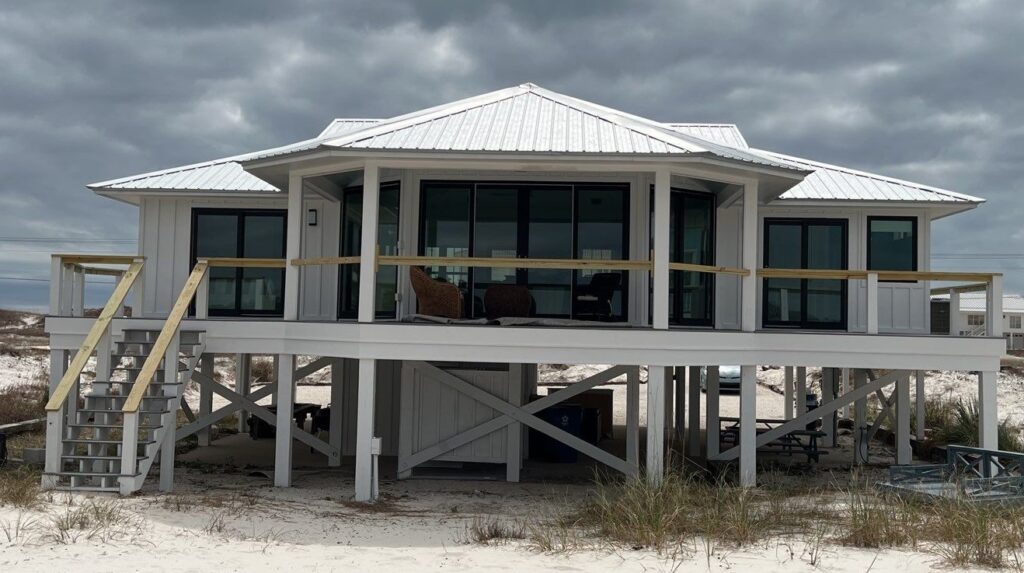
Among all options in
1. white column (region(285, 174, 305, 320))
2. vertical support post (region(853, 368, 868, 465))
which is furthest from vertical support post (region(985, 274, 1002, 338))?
white column (region(285, 174, 305, 320))

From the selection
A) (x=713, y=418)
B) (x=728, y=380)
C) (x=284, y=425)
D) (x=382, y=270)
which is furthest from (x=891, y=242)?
(x=728, y=380)

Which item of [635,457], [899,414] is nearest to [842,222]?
[899,414]

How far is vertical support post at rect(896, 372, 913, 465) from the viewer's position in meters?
15.5

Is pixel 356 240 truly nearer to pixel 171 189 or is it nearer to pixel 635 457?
pixel 171 189

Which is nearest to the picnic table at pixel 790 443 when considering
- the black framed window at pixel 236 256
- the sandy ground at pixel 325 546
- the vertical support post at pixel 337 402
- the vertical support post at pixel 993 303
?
the vertical support post at pixel 993 303

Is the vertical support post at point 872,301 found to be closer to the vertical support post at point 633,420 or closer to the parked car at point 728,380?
the vertical support post at point 633,420

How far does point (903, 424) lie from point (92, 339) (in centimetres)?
1266

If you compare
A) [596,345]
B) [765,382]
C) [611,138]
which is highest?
[611,138]

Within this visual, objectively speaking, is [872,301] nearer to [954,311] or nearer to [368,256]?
[954,311]

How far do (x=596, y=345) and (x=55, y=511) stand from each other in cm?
645

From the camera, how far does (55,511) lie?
9.77 metres

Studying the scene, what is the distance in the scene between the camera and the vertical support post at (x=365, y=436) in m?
11.8

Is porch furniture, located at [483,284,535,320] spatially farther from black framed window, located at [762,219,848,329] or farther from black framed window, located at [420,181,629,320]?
black framed window, located at [762,219,848,329]

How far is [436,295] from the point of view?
13.0 m
